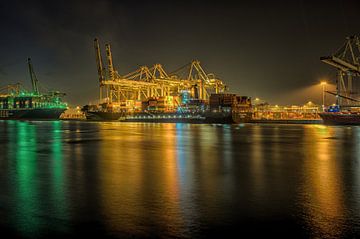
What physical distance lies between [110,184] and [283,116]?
9101 centimetres

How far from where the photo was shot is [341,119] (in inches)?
2468

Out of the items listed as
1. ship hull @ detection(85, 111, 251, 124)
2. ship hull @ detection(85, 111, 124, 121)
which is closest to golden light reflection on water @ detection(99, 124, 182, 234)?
ship hull @ detection(85, 111, 251, 124)

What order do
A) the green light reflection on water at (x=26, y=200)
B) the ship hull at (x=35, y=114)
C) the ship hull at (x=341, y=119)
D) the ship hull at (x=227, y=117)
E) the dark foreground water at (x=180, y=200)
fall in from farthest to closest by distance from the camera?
1. the ship hull at (x=35, y=114)
2. the ship hull at (x=227, y=117)
3. the ship hull at (x=341, y=119)
4. the green light reflection on water at (x=26, y=200)
5. the dark foreground water at (x=180, y=200)

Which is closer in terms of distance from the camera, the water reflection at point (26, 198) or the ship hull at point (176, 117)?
the water reflection at point (26, 198)

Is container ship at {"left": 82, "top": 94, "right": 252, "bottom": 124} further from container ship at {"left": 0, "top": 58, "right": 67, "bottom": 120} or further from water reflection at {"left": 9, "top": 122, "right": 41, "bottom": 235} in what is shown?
water reflection at {"left": 9, "top": 122, "right": 41, "bottom": 235}

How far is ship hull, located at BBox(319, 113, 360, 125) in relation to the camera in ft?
201

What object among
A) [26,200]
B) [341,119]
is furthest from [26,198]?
[341,119]

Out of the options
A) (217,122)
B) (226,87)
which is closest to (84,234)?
(217,122)

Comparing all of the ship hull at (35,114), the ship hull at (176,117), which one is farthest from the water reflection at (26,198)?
the ship hull at (35,114)

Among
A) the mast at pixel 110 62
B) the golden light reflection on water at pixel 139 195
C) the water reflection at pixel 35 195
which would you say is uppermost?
the mast at pixel 110 62

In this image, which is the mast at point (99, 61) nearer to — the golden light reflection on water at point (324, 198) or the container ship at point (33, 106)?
the container ship at point (33, 106)

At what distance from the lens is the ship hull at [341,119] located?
61.4 m

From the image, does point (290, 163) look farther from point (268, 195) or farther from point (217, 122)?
point (217, 122)

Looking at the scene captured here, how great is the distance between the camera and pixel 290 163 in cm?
1412
